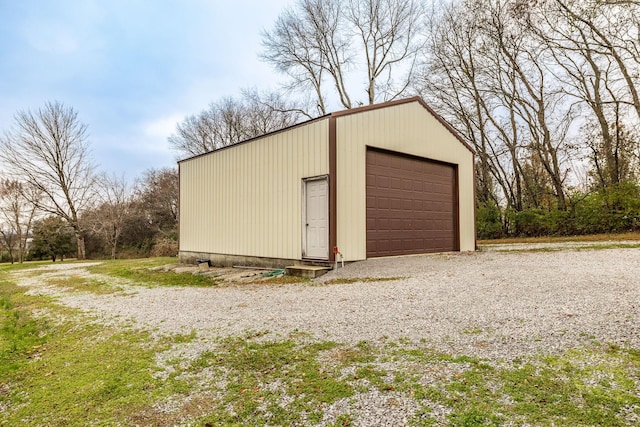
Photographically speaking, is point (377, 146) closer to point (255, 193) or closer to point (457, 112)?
point (255, 193)

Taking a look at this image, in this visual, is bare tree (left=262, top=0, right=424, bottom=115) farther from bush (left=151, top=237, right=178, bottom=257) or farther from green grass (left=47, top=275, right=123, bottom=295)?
green grass (left=47, top=275, right=123, bottom=295)

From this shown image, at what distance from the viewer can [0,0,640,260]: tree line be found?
13359mm

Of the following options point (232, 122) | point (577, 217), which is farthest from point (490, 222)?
point (232, 122)

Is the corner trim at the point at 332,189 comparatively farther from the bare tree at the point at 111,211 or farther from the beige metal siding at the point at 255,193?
the bare tree at the point at 111,211

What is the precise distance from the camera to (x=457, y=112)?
18.0 metres

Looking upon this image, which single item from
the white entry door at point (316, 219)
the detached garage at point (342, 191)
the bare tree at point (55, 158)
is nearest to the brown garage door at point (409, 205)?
the detached garage at point (342, 191)

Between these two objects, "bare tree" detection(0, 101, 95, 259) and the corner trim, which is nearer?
the corner trim

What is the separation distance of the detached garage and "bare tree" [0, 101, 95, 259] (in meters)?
13.8

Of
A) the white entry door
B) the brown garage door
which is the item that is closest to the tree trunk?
the white entry door

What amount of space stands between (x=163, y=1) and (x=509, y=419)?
491 inches

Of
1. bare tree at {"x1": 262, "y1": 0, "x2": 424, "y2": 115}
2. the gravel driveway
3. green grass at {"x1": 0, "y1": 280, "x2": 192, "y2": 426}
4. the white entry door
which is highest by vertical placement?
bare tree at {"x1": 262, "y1": 0, "x2": 424, "y2": 115}

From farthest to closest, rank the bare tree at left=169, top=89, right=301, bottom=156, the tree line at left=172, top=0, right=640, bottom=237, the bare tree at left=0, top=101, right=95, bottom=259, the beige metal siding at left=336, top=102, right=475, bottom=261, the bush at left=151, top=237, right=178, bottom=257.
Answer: the bare tree at left=169, top=89, right=301, bottom=156
the bush at left=151, top=237, right=178, bottom=257
the bare tree at left=0, top=101, right=95, bottom=259
the tree line at left=172, top=0, right=640, bottom=237
the beige metal siding at left=336, top=102, right=475, bottom=261

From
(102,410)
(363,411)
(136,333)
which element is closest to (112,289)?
(136,333)

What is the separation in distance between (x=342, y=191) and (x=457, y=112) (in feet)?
42.3
